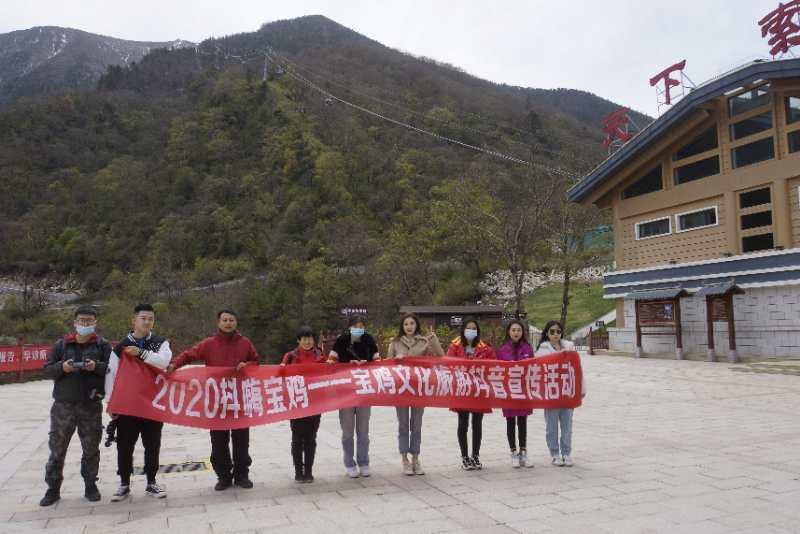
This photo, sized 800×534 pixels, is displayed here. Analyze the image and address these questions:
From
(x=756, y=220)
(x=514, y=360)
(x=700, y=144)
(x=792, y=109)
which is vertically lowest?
(x=514, y=360)

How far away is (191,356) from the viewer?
5.44 metres

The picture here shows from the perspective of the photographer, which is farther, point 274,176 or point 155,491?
point 274,176

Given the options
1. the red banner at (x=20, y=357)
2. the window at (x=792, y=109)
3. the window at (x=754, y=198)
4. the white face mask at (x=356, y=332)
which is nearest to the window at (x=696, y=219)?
the window at (x=754, y=198)

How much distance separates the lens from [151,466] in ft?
16.6

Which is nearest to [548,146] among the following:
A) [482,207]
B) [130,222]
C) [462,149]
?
[462,149]

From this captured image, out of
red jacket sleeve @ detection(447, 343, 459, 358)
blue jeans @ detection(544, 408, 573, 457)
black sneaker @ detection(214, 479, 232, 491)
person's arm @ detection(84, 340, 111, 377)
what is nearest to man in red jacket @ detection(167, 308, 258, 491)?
black sneaker @ detection(214, 479, 232, 491)

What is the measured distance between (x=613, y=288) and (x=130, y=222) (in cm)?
5180

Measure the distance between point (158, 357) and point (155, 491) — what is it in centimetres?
110

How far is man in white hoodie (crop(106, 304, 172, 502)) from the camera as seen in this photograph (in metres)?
5.00

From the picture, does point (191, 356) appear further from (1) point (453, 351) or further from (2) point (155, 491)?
(1) point (453, 351)

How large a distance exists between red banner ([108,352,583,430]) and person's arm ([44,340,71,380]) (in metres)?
0.44

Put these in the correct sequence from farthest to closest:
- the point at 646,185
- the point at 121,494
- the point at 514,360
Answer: the point at 646,185 → the point at 514,360 → the point at 121,494

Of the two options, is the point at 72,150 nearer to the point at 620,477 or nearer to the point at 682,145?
the point at 682,145

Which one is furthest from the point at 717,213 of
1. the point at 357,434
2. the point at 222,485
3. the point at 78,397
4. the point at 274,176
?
the point at 274,176
